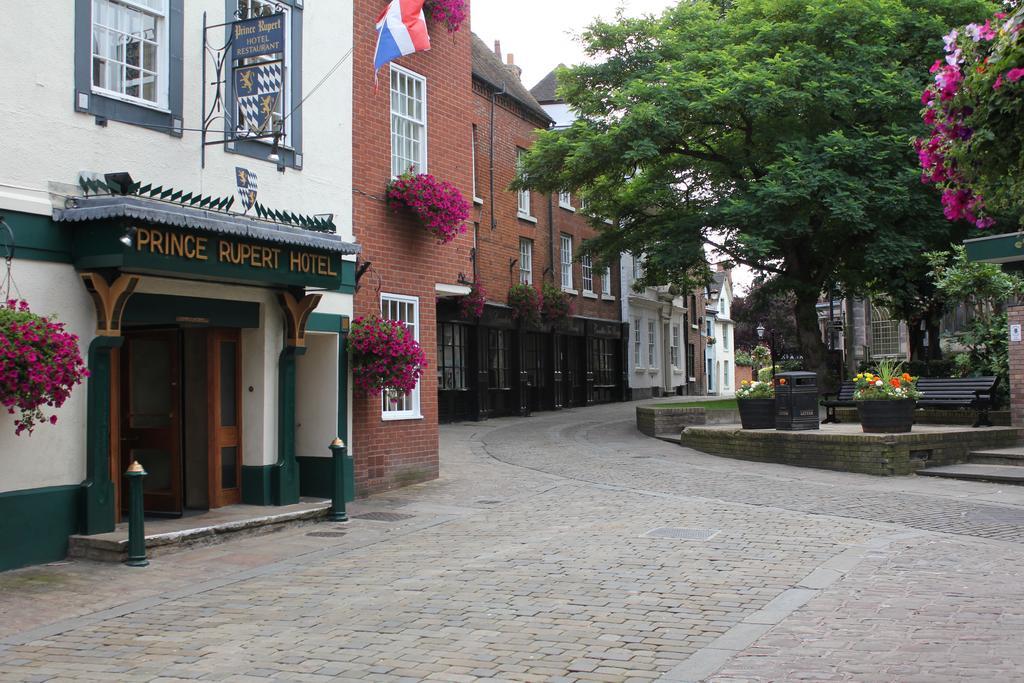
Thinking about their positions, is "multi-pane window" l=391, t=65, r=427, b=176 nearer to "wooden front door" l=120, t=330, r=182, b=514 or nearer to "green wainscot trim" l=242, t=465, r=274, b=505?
"wooden front door" l=120, t=330, r=182, b=514

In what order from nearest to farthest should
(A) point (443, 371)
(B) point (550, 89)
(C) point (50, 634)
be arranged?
(C) point (50, 634) → (A) point (443, 371) → (B) point (550, 89)

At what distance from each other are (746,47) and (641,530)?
16.3 m

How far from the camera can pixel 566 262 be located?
110 feet

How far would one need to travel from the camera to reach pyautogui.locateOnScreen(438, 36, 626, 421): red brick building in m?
26.9

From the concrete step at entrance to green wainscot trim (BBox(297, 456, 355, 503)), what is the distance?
240 mm

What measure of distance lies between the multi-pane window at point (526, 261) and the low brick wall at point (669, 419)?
8.25 m

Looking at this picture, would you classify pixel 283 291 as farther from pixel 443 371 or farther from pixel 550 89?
pixel 550 89

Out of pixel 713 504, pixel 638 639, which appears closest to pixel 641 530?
pixel 713 504

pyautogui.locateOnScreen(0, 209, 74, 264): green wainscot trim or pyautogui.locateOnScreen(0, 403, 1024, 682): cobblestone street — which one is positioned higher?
pyautogui.locateOnScreen(0, 209, 74, 264): green wainscot trim

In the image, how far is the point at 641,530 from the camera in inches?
421

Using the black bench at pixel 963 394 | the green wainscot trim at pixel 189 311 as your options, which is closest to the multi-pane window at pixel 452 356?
the black bench at pixel 963 394

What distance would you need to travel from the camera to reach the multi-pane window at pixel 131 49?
965cm

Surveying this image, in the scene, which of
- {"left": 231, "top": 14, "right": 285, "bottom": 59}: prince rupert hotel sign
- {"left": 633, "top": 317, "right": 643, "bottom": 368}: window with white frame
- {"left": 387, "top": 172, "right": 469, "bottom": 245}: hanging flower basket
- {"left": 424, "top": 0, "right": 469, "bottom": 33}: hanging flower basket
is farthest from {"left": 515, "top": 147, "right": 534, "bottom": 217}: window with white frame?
{"left": 231, "top": 14, "right": 285, "bottom": 59}: prince rupert hotel sign

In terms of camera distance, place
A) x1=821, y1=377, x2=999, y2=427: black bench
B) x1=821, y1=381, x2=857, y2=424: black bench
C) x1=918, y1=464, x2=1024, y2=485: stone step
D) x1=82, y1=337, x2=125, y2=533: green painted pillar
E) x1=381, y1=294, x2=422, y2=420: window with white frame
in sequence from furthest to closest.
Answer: x1=821, y1=381, x2=857, y2=424: black bench → x1=821, y1=377, x2=999, y2=427: black bench → x1=918, y1=464, x2=1024, y2=485: stone step → x1=381, y1=294, x2=422, y2=420: window with white frame → x1=82, y1=337, x2=125, y2=533: green painted pillar
